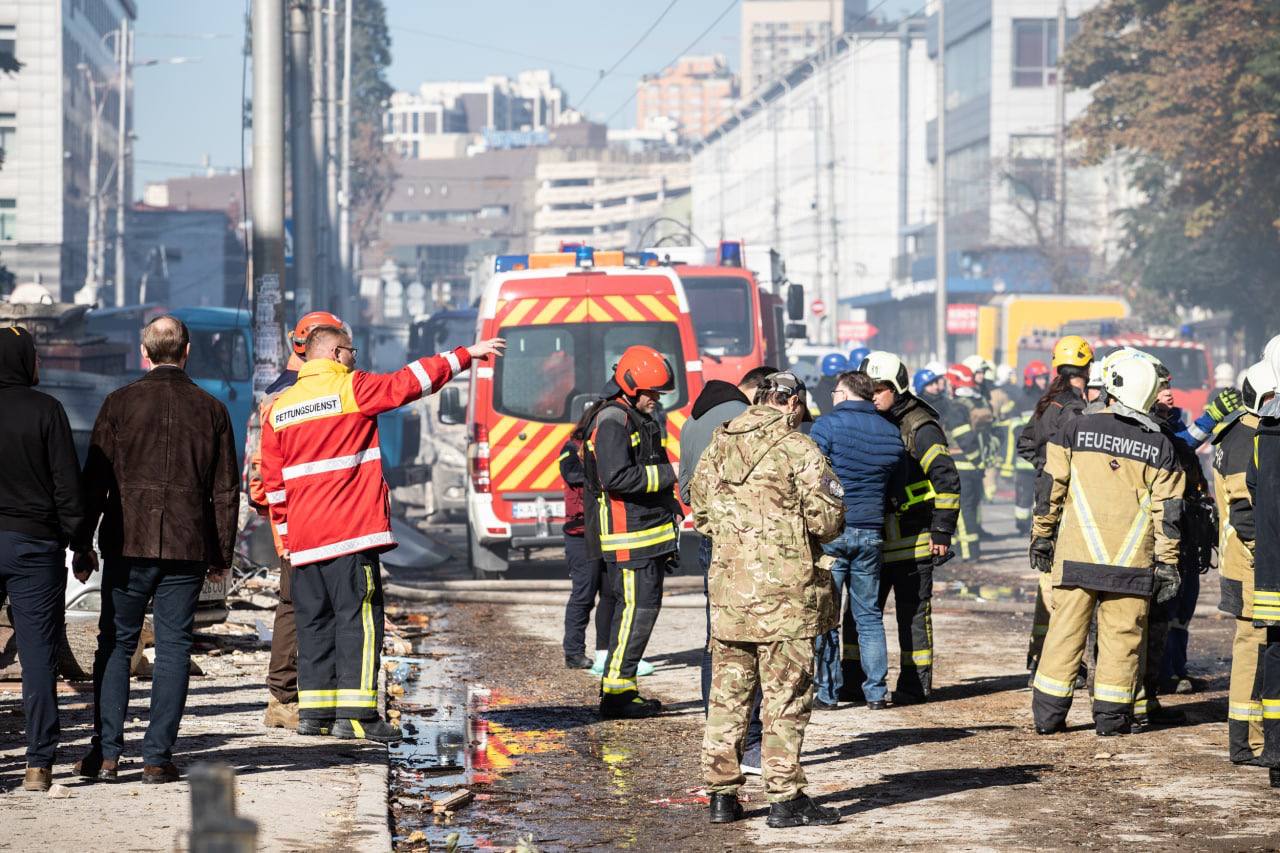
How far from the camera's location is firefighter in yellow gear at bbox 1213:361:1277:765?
7984 millimetres

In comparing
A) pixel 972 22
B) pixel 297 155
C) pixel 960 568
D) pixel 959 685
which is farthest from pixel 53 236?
pixel 959 685

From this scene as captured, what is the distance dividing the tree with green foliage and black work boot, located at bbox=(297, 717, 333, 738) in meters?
29.7

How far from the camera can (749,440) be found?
6.98 meters

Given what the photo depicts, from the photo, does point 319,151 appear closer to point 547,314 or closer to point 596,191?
point 547,314

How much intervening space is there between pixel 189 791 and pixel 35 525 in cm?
148

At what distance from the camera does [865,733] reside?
9047mm

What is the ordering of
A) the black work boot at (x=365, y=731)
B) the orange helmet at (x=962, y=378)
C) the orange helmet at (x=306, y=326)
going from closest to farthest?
1. the black work boot at (x=365, y=731)
2. the orange helmet at (x=306, y=326)
3. the orange helmet at (x=962, y=378)

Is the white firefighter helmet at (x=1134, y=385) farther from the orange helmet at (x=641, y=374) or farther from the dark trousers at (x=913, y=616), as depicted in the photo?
the orange helmet at (x=641, y=374)

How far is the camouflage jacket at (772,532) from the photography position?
6.88 metres

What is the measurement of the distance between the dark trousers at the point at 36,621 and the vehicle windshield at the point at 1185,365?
2664 cm

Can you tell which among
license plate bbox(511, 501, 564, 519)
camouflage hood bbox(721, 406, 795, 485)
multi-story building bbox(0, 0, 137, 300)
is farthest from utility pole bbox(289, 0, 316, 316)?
multi-story building bbox(0, 0, 137, 300)

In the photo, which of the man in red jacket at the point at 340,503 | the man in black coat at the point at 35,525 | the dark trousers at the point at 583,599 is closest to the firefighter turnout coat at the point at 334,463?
the man in red jacket at the point at 340,503

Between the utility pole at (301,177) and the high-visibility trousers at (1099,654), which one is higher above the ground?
the utility pole at (301,177)

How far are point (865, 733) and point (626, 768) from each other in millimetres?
1417
